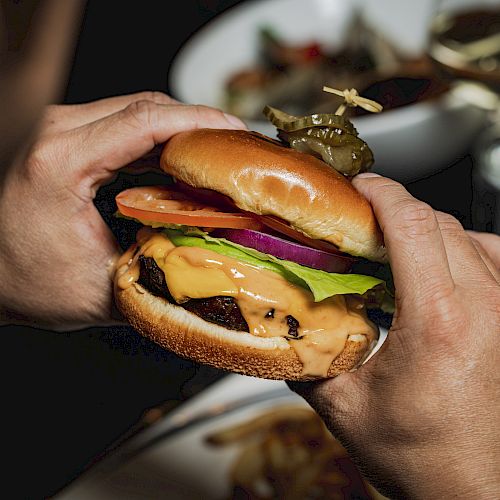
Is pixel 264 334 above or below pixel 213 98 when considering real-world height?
above

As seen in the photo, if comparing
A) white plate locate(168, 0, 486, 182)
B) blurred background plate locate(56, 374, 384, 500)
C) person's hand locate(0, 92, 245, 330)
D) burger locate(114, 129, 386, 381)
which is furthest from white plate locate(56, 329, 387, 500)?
white plate locate(168, 0, 486, 182)

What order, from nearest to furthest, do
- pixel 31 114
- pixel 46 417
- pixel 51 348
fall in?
pixel 31 114 → pixel 46 417 → pixel 51 348

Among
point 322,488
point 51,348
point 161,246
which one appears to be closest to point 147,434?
point 322,488

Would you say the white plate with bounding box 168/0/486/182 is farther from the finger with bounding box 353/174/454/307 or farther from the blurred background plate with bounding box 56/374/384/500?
the finger with bounding box 353/174/454/307

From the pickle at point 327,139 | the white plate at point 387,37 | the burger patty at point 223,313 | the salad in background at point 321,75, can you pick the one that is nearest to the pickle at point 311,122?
the pickle at point 327,139

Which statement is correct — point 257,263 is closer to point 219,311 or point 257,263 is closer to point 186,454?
point 219,311

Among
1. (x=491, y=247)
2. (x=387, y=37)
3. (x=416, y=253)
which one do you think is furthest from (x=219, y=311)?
(x=387, y=37)

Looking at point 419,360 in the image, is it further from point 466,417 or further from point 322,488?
point 322,488
